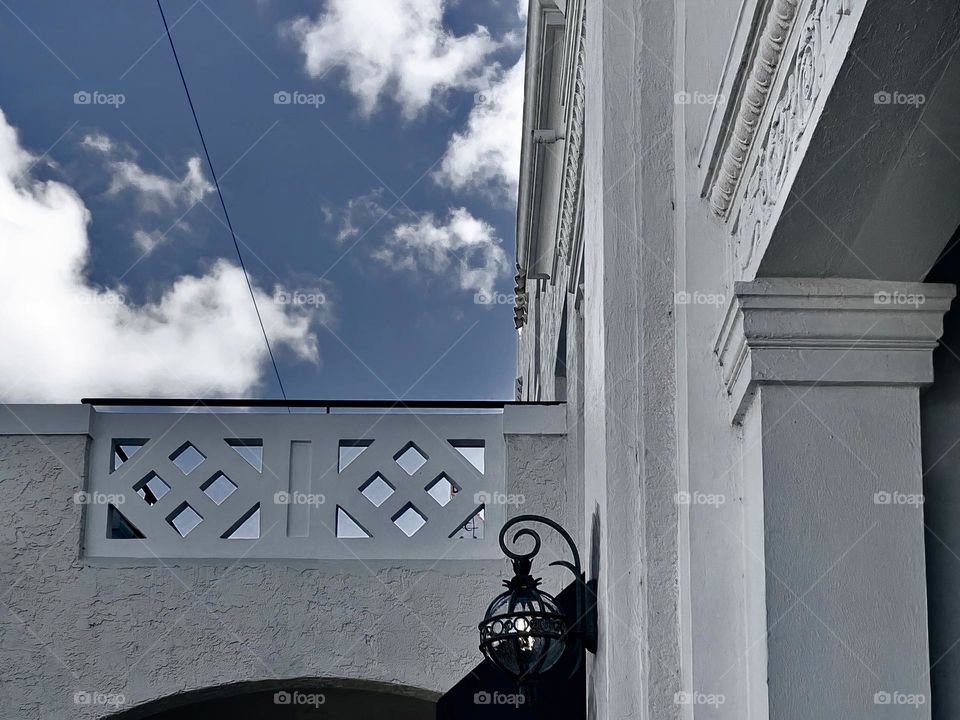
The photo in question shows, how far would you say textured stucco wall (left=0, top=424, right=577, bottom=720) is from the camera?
6844mm

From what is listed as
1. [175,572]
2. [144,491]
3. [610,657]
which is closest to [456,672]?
[175,572]

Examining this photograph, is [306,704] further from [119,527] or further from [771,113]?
[771,113]

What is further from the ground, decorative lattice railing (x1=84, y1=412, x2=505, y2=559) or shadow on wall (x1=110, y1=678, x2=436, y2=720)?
decorative lattice railing (x1=84, y1=412, x2=505, y2=559)

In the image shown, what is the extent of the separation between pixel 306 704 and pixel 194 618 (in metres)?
2.84

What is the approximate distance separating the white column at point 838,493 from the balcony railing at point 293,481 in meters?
3.74

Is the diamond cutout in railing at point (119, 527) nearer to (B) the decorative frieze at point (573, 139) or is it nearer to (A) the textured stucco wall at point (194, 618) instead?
(A) the textured stucco wall at point (194, 618)

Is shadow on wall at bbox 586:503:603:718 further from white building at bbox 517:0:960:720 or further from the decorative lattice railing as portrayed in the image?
the decorative lattice railing

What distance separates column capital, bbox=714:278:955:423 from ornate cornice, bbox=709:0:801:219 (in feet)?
1.47

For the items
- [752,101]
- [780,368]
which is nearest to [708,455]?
[780,368]

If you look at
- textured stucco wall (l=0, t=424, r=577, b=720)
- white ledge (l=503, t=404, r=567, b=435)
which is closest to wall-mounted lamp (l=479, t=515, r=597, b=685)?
textured stucco wall (l=0, t=424, r=577, b=720)

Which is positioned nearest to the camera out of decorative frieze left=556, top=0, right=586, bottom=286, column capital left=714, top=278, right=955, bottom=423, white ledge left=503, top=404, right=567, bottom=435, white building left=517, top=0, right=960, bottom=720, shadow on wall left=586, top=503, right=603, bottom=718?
white building left=517, top=0, right=960, bottom=720

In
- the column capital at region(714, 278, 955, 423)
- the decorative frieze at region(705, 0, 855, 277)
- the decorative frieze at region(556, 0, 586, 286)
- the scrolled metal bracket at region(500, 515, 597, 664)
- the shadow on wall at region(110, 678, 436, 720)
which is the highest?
the decorative frieze at region(556, 0, 586, 286)

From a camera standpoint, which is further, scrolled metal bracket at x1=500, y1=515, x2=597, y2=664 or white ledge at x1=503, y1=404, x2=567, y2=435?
white ledge at x1=503, y1=404, x2=567, y2=435

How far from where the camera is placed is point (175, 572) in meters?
7.00
